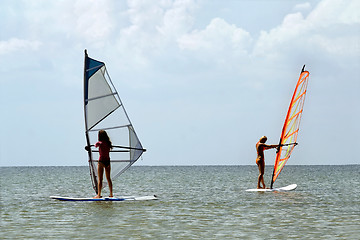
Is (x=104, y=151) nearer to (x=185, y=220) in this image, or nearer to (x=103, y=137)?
(x=103, y=137)

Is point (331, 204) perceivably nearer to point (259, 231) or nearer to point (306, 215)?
point (306, 215)

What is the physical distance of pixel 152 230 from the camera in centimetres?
811

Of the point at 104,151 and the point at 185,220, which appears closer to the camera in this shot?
the point at 185,220

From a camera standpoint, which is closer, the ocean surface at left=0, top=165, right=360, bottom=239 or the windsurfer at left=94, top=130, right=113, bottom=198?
the ocean surface at left=0, top=165, right=360, bottom=239

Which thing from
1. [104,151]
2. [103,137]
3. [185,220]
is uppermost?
[103,137]

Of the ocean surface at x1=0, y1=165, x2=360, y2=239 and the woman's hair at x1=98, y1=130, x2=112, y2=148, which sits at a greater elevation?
the woman's hair at x1=98, y1=130, x2=112, y2=148

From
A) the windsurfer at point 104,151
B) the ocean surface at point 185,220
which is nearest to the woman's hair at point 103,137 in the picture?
the windsurfer at point 104,151

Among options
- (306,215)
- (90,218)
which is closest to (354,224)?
(306,215)

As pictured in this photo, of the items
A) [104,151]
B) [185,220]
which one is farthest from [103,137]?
[185,220]

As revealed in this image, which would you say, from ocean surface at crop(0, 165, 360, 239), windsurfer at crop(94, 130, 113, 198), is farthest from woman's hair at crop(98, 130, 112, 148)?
ocean surface at crop(0, 165, 360, 239)

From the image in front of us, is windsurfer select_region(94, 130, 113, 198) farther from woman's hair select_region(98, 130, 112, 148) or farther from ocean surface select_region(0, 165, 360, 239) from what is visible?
ocean surface select_region(0, 165, 360, 239)

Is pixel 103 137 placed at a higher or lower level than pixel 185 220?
higher

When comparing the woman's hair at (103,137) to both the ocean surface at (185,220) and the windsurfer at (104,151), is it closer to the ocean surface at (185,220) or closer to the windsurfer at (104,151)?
the windsurfer at (104,151)

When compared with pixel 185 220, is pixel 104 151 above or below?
above
